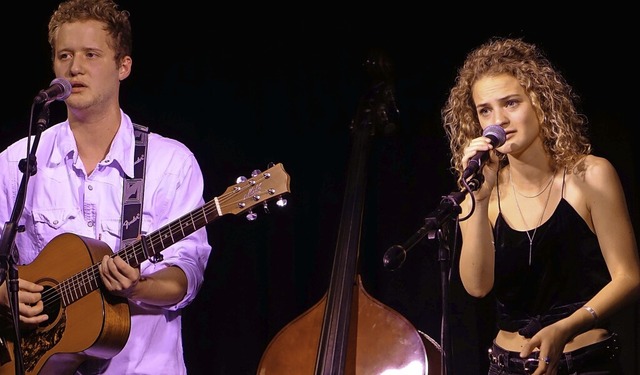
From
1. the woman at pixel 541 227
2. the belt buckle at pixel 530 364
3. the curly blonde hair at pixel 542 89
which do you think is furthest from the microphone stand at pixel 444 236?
the curly blonde hair at pixel 542 89

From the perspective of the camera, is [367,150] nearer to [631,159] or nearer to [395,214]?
[395,214]

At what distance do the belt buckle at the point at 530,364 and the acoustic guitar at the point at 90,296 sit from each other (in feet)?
3.31

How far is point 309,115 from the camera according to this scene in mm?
4621

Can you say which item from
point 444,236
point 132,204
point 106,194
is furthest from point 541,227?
point 106,194

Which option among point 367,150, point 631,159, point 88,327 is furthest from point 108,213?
point 631,159

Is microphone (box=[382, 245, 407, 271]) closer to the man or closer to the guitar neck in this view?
the guitar neck

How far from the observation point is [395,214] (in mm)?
4445

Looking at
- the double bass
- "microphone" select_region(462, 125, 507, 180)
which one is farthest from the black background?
"microphone" select_region(462, 125, 507, 180)

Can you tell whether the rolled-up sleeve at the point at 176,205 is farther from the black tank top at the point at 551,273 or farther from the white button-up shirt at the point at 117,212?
the black tank top at the point at 551,273

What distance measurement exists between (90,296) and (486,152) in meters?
1.55

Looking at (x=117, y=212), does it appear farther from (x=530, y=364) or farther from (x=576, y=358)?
(x=576, y=358)

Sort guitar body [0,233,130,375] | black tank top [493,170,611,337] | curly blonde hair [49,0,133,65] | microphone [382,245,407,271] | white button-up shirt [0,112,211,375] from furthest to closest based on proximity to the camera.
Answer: curly blonde hair [49,0,133,65]
white button-up shirt [0,112,211,375]
guitar body [0,233,130,375]
black tank top [493,170,611,337]
microphone [382,245,407,271]

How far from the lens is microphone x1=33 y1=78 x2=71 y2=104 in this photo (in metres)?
3.00

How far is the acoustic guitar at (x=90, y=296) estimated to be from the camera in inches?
126
